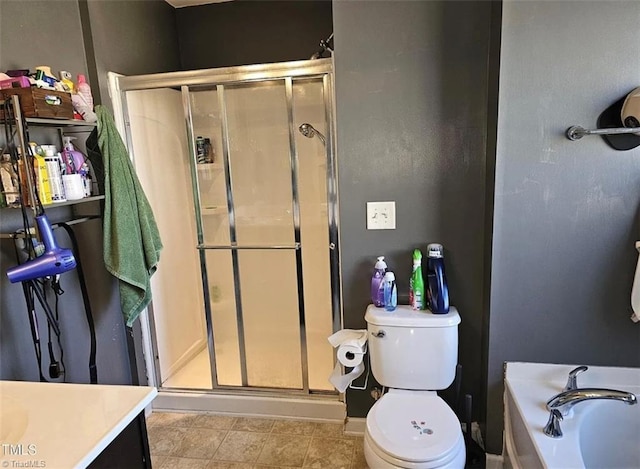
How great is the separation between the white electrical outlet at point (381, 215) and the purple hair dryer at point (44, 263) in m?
1.25

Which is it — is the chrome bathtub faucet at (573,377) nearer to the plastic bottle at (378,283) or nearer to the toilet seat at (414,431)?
the toilet seat at (414,431)

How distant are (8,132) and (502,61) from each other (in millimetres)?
1813

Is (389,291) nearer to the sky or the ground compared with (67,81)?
nearer to the ground

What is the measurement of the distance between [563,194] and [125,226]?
6.19ft

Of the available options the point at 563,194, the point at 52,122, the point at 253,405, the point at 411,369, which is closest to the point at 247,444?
the point at 253,405

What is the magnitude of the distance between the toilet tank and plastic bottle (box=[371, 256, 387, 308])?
0.07 m

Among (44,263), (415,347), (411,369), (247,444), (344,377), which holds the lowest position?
(247,444)

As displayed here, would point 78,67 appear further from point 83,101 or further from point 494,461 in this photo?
point 494,461

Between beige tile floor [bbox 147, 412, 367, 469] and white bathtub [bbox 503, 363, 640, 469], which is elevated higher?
white bathtub [bbox 503, 363, 640, 469]

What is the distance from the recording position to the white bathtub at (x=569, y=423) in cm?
142

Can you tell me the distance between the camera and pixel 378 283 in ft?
6.30

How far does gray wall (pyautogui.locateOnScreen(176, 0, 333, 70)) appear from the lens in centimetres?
262

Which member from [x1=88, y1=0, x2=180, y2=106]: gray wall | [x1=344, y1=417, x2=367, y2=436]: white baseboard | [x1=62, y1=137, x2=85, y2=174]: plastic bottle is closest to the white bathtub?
[x1=344, y1=417, x2=367, y2=436]: white baseboard

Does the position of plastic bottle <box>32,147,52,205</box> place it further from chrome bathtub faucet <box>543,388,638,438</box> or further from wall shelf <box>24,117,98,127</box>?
chrome bathtub faucet <box>543,388,638,438</box>
